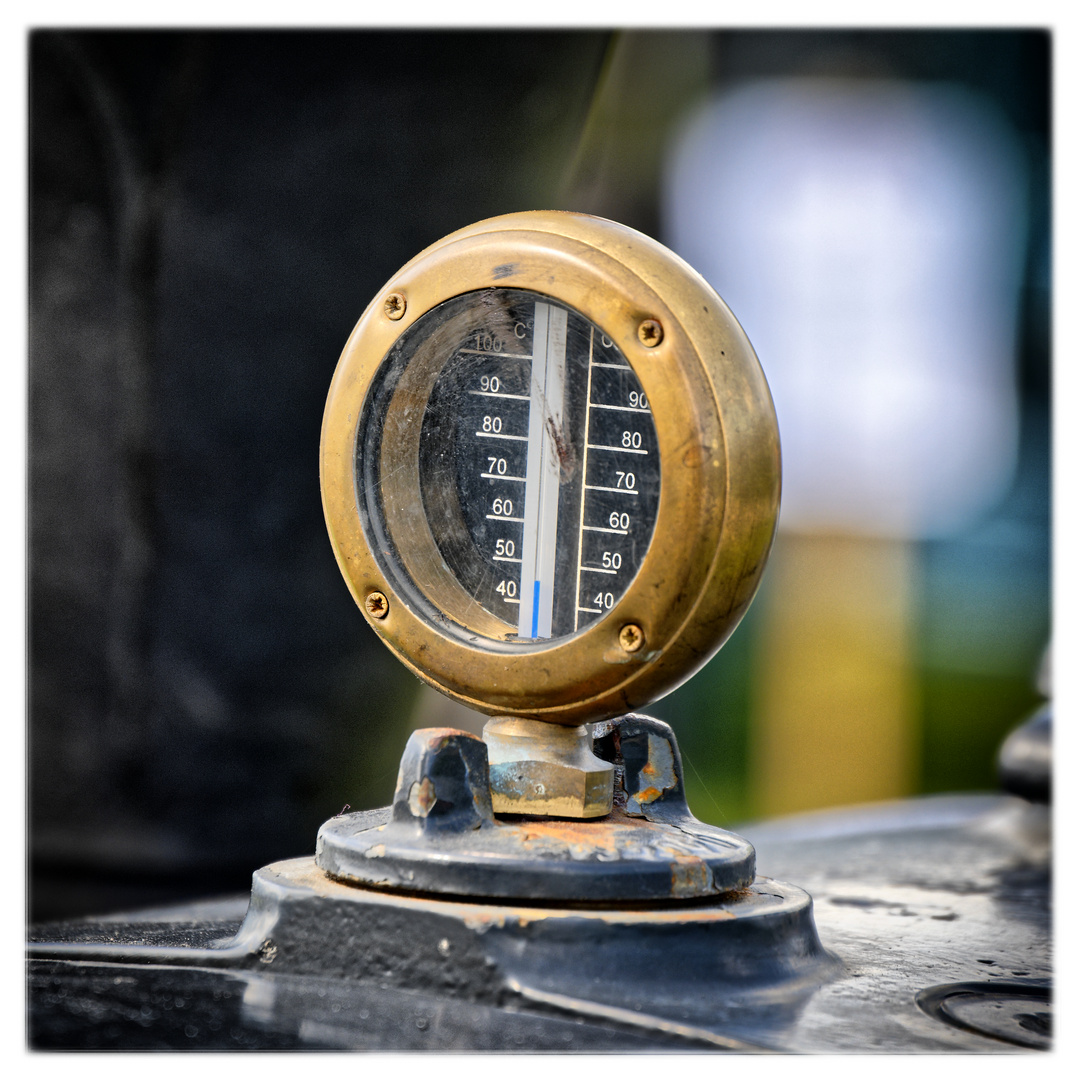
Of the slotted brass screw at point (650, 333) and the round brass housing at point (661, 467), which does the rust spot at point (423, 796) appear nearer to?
the round brass housing at point (661, 467)

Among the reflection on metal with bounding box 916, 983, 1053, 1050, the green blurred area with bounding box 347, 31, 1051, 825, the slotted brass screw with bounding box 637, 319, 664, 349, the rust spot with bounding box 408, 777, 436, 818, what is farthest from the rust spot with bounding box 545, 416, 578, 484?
the green blurred area with bounding box 347, 31, 1051, 825

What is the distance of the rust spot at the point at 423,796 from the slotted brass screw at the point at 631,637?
16cm

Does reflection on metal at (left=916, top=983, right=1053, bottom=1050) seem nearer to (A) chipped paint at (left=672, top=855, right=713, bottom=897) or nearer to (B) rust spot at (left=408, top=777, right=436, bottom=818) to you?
(A) chipped paint at (left=672, top=855, right=713, bottom=897)

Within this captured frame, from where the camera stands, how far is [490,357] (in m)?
1.00

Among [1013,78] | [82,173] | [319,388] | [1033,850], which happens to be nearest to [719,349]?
[1033,850]

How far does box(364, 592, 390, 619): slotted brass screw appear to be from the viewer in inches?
39.4

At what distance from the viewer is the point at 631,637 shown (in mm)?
915

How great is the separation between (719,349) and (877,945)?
0.52 m

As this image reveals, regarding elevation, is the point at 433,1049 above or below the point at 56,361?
below

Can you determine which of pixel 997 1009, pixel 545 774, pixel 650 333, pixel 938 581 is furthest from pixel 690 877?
pixel 938 581

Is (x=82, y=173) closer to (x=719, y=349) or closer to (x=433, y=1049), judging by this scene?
(x=719, y=349)

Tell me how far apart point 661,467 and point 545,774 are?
0.78 ft

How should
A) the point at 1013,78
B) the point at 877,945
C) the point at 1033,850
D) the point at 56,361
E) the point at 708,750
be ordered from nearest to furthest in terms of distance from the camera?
the point at 877,945, the point at 1033,850, the point at 56,361, the point at 1013,78, the point at 708,750

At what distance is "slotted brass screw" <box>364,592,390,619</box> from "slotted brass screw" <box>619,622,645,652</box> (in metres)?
0.19
